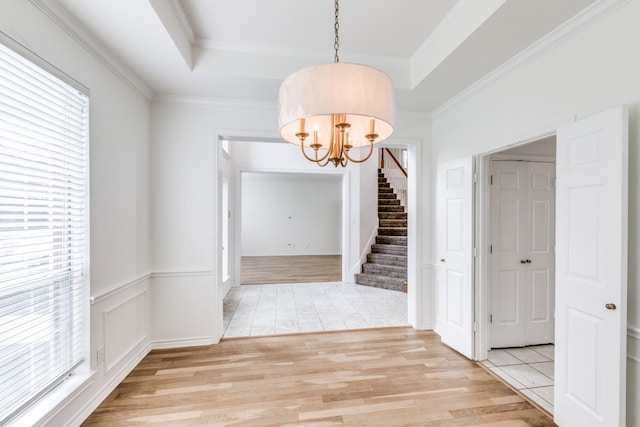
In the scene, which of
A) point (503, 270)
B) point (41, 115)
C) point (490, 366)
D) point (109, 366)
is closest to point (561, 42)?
point (503, 270)

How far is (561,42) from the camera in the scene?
1.92 metres

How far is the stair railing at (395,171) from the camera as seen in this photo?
7.72 metres

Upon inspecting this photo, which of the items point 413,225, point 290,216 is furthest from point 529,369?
point 290,216

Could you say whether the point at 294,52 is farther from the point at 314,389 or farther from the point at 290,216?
the point at 290,216

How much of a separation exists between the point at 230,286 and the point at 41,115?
14.2ft

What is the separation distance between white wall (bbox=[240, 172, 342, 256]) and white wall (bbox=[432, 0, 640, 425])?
705 centimetres

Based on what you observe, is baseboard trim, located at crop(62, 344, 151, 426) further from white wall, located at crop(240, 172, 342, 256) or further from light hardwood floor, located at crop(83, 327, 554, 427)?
white wall, located at crop(240, 172, 342, 256)

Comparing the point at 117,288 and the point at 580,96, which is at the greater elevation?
the point at 580,96

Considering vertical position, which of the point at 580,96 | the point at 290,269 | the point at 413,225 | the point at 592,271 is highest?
the point at 580,96

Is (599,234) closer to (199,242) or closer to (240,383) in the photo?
(240,383)

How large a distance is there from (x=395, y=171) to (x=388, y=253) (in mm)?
2938

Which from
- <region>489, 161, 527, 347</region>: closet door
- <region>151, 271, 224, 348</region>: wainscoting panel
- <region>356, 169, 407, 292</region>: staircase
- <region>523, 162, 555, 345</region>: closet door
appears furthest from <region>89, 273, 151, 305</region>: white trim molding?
<region>356, 169, 407, 292</region>: staircase

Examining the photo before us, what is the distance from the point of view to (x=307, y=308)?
169 inches

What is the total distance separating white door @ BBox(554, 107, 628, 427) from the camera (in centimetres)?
150
